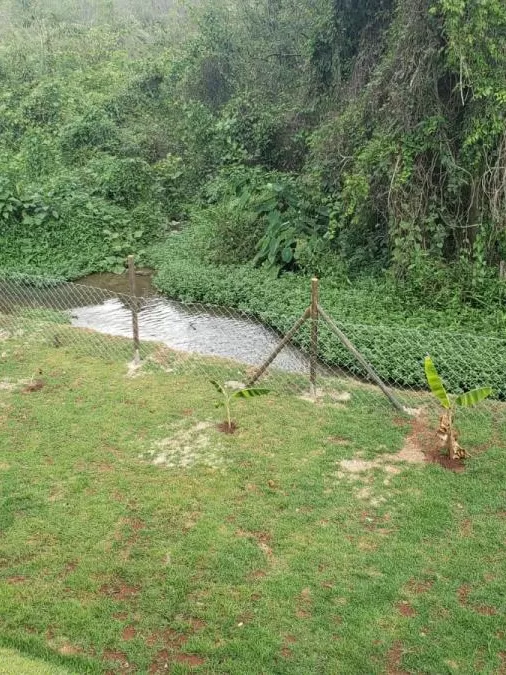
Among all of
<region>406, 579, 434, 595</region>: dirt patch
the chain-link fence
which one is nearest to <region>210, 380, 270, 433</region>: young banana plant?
the chain-link fence

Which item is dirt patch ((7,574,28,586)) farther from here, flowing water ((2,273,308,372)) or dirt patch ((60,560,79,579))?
flowing water ((2,273,308,372))

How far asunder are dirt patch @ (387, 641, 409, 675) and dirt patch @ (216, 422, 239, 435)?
2858mm

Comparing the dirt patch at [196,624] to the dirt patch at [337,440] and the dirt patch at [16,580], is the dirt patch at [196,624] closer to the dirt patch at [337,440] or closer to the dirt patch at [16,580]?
the dirt patch at [16,580]

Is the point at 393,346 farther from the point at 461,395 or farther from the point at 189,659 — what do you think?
the point at 189,659

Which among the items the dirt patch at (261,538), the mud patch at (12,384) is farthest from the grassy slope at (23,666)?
the mud patch at (12,384)

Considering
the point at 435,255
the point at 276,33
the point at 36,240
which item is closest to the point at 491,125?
the point at 435,255

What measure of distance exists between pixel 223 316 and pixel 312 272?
1.83m

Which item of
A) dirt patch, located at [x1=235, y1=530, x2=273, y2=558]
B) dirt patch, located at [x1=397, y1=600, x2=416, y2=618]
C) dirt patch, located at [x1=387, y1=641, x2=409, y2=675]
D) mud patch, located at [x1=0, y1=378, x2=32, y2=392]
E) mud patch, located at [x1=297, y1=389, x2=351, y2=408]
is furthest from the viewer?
A: mud patch, located at [x1=0, y1=378, x2=32, y2=392]

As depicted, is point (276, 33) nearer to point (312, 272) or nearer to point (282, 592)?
point (312, 272)

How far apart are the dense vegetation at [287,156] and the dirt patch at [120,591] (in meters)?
6.06

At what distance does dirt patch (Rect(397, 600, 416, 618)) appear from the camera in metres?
4.14

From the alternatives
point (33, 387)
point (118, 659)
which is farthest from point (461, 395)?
point (33, 387)

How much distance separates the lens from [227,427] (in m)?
6.45

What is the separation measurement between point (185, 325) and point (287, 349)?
2.06 m
